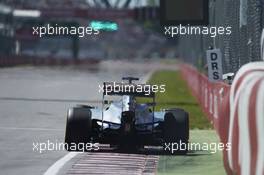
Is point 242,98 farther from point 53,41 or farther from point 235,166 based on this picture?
point 53,41

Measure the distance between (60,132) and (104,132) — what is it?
379 centimetres

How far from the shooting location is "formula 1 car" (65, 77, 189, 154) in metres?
12.3

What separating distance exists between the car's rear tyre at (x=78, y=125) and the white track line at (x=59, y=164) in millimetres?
211

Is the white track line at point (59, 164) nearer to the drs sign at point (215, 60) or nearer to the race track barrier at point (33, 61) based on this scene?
the drs sign at point (215, 60)

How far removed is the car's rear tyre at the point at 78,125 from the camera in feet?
40.3

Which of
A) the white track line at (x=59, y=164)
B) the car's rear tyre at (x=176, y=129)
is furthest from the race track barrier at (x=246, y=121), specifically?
the car's rear tyre at (x=176, y=129)

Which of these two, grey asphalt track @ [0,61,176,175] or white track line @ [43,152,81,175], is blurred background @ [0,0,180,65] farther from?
white track line @ [43,152,81,175]

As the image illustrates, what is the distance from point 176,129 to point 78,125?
135cm

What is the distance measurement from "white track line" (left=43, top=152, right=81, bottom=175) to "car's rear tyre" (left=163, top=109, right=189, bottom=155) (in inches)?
51.9

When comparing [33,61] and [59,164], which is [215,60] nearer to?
[59,164]

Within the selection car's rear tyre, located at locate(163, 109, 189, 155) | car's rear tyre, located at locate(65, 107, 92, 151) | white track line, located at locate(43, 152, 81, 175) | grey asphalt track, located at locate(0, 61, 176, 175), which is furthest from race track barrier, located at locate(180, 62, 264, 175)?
car's rear tyre, located at locate(65, 107, 92, 151)

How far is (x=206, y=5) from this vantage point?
18.8m

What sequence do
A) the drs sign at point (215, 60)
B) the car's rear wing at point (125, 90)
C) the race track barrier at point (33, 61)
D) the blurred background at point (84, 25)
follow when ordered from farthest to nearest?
the blurred background at point (84, 25), the race track barrier at point (33, 61), the drs sign at point (215, 60), the car's rear wing at point (125, 90)

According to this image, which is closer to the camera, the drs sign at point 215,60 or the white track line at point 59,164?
the white track line at point 59,164
